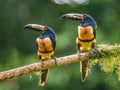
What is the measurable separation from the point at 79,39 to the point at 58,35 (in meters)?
5.15

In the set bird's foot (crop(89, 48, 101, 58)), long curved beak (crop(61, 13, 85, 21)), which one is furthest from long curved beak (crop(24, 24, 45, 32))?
bird's foot (crop(89, 48, 101, 58))

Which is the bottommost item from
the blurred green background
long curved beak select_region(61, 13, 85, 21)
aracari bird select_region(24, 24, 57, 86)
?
the blurred green background

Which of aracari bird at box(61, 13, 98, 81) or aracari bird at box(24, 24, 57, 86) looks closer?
aracari bird at box(61, 13, 98, 81)

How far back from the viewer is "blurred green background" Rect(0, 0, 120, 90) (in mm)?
11328

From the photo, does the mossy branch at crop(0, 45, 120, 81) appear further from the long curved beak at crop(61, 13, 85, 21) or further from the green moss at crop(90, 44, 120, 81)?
the long curved beak at crop(61, 13, 85, 21)

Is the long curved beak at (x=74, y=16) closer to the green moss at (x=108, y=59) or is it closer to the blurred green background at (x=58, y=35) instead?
the green moss at (x=108, y=59)

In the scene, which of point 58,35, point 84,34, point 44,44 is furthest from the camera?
point 58,35

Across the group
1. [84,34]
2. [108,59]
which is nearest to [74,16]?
[84,34]

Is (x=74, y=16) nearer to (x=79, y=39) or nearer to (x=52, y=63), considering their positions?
(x=79, y=39)

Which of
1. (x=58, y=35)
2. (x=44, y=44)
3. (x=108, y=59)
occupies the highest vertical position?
(x=44, y=44)

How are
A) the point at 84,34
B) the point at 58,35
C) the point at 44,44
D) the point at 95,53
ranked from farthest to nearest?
1. the point at 58,35
2. the point at 95,53
3. the point at 44,44
4. the point at 84,34

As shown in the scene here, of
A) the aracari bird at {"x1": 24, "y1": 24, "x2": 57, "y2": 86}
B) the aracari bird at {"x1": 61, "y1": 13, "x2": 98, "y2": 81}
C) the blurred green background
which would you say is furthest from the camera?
the blurred green background

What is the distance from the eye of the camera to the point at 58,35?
11.2 m

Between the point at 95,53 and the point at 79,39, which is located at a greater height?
the point at 79,39
